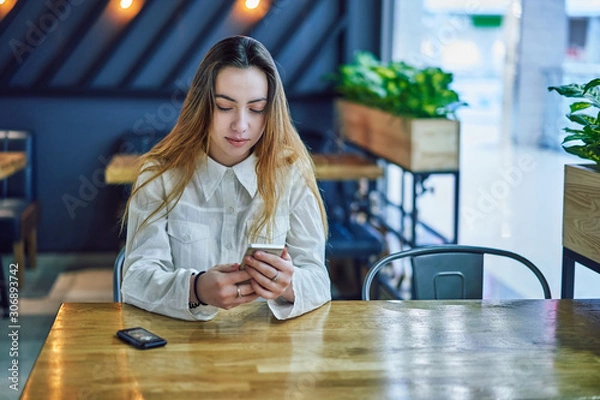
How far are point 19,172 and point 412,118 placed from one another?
9.15 ft

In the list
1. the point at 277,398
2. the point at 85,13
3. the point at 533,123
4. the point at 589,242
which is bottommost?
the point at 277,398

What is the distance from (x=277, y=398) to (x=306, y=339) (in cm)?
32

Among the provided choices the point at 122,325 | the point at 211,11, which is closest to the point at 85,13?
the point at 211,11

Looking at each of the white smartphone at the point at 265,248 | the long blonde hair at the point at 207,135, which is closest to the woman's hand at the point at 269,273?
the white smartphone at the point at 265,248

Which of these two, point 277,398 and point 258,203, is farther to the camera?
point 258,203

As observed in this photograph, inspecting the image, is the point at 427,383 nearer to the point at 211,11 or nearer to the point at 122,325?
the point at 122,325

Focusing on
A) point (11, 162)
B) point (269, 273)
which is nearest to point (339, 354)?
point (269, 273)

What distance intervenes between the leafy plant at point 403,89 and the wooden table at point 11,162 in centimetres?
206

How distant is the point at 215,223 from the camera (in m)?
2.08

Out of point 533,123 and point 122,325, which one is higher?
point 533,123

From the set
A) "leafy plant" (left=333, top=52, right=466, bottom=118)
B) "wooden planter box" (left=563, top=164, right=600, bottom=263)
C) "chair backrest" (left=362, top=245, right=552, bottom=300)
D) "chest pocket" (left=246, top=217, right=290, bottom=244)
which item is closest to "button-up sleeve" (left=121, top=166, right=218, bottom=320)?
"chest pocket" (left=246, top=217, right=290, bottom=244)

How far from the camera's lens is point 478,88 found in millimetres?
4316

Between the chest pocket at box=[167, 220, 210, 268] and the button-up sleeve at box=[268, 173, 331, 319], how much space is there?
0.71 ft

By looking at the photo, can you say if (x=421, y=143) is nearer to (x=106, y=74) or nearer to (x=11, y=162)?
(x=11, y=162)
